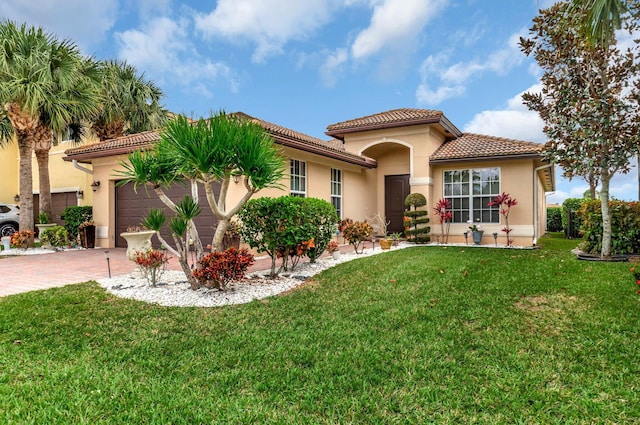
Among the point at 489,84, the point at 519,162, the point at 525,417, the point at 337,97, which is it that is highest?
the point at 337,97

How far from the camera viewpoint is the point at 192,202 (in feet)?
19.0

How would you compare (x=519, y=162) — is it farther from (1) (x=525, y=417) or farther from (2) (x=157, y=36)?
(2) (x=157, y=36)

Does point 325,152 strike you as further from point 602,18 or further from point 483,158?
point 602,18

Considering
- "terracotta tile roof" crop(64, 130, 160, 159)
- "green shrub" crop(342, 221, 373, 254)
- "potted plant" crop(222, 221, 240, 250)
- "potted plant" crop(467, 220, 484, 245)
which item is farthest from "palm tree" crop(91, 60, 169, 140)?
"potted plant" crop(467, 220, 484, 245)

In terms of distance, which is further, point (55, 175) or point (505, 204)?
point (55, 175)

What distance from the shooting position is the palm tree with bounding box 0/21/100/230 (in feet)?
40.3

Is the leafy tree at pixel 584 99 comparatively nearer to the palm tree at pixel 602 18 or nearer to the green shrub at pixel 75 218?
the palm tree at pixel 602 18

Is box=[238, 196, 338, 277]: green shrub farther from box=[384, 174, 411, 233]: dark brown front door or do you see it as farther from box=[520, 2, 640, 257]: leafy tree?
box=[384, 174, 411, 233]: dark brown front door

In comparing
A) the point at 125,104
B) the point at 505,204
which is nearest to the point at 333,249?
the point at 505,204

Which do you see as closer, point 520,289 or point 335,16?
point 520,289

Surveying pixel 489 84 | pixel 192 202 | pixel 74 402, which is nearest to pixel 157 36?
pixel 192 202

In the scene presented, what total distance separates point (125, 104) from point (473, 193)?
659 inches

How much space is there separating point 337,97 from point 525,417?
16184 mm

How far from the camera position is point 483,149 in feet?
44.3
